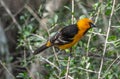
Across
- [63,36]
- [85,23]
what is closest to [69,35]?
[63,36]

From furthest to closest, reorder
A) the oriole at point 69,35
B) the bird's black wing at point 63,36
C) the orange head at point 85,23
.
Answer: the bird's black wing at point 63,36 < the oriole at point 69,35 < the orange head at point 85,23

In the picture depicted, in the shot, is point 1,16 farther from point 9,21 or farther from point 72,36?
point 72,36

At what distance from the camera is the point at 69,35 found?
4.65 metres

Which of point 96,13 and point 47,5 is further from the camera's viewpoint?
point 47,5

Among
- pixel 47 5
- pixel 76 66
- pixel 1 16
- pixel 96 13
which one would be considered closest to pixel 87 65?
pixel 76 66

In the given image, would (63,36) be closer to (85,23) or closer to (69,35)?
(69,35)

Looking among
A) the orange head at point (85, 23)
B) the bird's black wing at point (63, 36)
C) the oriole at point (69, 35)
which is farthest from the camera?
the bird's black wing at point (63, 36)

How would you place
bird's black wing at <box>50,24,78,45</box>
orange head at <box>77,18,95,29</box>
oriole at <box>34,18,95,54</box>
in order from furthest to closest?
bird's black wing at <box>50,24,78,45</box> < oriole at <box>34,18,95,54</box> < orange head at <box>77,18,95,29</box>

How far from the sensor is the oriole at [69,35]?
4405mm

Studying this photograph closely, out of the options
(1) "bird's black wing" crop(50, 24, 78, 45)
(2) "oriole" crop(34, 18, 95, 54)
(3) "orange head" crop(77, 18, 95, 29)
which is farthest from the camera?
(1) "bird's black wing" crop(50, 24, 78, 45)

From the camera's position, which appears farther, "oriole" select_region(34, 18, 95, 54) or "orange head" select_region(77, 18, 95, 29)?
"oriole" select_region(34, 18, 95, 54)

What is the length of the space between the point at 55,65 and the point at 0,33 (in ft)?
10.4

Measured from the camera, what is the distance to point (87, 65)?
3.70m

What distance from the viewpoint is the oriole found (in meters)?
4.41
